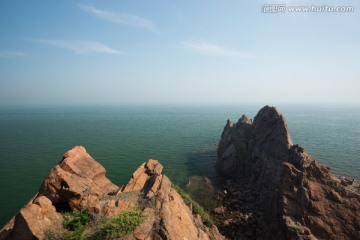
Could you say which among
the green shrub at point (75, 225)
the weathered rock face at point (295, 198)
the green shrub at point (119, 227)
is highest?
the green shrub at point (119, 227)

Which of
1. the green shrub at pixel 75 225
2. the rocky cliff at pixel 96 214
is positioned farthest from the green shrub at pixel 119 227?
the green shrub at pixel 75 225

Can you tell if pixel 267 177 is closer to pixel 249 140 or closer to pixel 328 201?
pixel 249 140

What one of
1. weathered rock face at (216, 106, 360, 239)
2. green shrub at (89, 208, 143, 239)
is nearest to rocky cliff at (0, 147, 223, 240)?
green shrub at (89, 208, 143, 239)

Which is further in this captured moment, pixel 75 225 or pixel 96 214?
pixel 96 214

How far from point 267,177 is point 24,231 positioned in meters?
39.3

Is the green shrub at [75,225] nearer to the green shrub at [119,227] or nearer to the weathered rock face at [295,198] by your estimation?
the green shrub at [119,227]

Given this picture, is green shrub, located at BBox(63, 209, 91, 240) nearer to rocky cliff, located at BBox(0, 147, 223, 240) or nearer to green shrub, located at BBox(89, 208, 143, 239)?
rocky cliff, located at BBox(0, 147, 223, 240)

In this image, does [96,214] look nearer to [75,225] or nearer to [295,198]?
[75,225]

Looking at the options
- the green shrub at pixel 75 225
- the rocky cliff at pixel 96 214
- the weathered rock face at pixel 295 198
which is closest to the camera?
the rocky cliff at pixel 96 214

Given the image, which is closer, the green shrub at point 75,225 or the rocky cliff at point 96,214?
the rocky cliff at point 96,214

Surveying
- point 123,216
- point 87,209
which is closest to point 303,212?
point 123,216

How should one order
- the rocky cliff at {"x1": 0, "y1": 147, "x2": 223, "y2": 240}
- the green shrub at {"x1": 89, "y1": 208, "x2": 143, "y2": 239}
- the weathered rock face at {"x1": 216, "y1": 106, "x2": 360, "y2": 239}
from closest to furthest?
the green shrub at {"x1": 89, "y1": 208, "x2": 143, "y2": 239}
the rocky cliff at {"x1": 0, "y1": 147, "x2": 223, "y2": 240}
the weathered rock face at {"x1": 216, "y1": 106, "x2": 360, "y2": 239}

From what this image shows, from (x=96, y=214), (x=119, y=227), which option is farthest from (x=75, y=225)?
(x=119, y=227)

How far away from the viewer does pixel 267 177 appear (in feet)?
137
